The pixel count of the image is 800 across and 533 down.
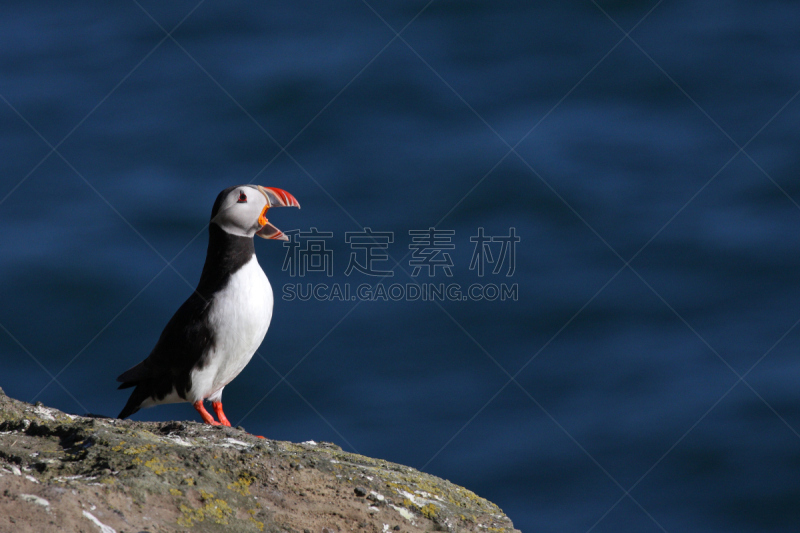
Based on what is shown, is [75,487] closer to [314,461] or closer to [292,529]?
[292,529]

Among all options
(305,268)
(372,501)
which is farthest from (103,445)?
(305,268)

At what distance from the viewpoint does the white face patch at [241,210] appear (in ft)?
19.2

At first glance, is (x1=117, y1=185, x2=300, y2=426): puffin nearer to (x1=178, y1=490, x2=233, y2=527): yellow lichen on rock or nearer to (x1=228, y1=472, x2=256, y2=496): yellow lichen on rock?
(x1=228, y1=472, x2=256, y2=496): yellow lichen on rock

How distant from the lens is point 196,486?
3047 millimetres

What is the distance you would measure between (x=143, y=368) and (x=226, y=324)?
2.48ft

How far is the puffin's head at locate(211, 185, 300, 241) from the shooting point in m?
5.87

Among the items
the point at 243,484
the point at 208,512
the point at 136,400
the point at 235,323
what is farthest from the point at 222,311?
the point at 208,512

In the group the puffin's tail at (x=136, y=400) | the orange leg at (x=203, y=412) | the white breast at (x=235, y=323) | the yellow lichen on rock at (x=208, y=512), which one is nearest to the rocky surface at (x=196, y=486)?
the yellow lichen on rock at (x=208, y=512)

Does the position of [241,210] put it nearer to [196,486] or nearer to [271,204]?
[271,204]

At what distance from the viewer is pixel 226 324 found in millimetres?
5875

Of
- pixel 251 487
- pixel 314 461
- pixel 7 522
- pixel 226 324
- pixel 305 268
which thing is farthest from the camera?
pixel 305 268

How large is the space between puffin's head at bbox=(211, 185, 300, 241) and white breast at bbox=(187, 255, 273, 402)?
9.5 inches

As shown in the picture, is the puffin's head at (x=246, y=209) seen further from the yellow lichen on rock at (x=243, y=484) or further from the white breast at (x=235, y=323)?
the yellow lichen on rock at (x=243, y=484)

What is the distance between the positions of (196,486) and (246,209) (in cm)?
307
